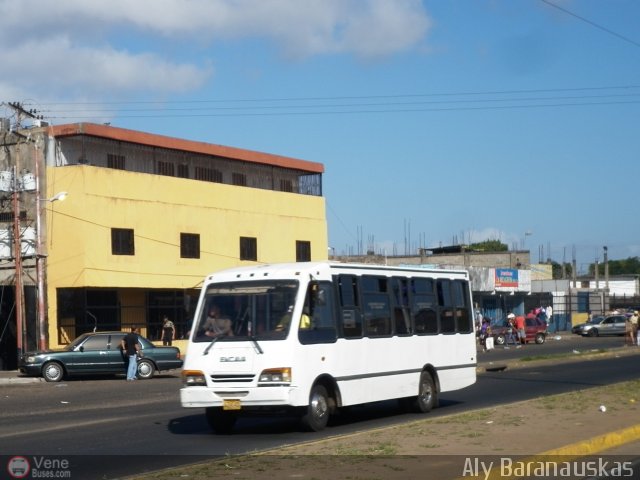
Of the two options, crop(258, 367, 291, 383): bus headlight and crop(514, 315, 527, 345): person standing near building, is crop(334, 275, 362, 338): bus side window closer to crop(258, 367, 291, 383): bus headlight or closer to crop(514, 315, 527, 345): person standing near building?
crop(258, 367, 291, 383): bus headlight

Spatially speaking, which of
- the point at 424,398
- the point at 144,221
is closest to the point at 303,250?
the point at 144,221

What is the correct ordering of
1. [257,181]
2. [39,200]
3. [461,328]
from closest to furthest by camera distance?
1. [461,328]
2. [39,200]
3. [257,181]

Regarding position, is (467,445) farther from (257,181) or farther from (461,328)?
(257,181)

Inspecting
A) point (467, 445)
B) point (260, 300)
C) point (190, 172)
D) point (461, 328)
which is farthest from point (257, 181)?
point (467, 445)

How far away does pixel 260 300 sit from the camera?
15883mm

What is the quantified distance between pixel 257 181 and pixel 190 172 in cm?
471

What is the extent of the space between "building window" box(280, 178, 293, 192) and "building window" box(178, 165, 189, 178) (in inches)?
269

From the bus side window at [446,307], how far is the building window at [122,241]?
25.4 metres

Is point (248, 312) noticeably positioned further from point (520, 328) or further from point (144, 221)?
point (520, 328)

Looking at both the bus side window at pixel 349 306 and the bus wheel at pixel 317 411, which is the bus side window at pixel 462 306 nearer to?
the bus side window at pixel 349 306

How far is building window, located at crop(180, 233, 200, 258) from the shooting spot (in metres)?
46.5

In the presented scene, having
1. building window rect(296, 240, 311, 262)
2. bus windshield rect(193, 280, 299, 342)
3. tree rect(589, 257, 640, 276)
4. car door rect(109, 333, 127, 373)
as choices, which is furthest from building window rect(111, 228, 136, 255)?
tree rect(589, 257, 640, 276)

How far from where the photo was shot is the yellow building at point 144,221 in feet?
137

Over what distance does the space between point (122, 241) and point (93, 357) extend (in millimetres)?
12473
